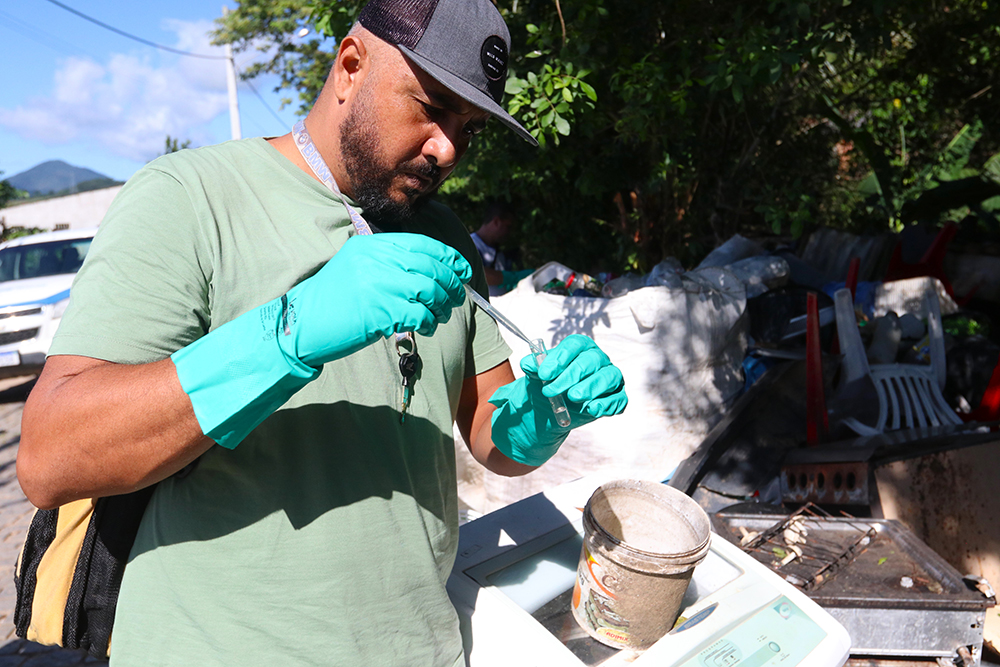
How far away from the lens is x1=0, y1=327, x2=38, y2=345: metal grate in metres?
5.53

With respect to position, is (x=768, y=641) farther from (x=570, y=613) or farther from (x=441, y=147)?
(x=441, y=147)

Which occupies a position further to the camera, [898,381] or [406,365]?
[898,381]

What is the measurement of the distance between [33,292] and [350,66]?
5.87 m

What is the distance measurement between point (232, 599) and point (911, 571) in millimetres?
1894

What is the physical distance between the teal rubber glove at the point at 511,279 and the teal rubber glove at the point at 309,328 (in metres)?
3.28

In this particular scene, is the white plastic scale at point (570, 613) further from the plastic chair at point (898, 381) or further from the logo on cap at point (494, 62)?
the plastic chair at point (898, 381)

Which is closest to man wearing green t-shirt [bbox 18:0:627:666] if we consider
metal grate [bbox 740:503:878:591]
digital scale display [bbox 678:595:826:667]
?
digital scale display [bbox 678:595:826:667]

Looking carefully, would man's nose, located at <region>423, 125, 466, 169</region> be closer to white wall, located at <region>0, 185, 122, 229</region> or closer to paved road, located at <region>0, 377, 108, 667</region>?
paved road, located at <region>0, 377, 108, 667</region>

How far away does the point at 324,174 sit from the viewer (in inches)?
45.6

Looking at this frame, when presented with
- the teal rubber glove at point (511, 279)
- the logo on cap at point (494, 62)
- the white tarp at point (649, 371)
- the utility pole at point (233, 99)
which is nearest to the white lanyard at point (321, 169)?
the logo on cap at point (494, 62)

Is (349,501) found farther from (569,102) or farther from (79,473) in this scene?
(569,102)

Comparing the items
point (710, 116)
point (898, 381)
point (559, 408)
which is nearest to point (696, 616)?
point (559, 408)

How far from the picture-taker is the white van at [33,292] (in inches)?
214

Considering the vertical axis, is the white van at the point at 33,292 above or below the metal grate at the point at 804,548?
below
